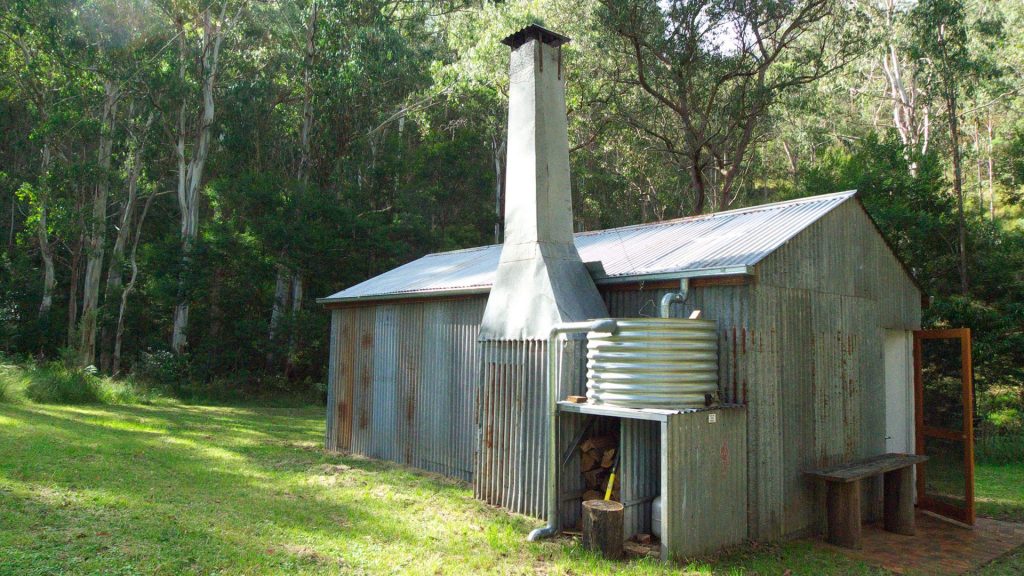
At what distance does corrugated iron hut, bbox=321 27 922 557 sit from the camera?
6.56m

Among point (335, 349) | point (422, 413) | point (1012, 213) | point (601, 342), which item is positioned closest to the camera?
point (601, 342)

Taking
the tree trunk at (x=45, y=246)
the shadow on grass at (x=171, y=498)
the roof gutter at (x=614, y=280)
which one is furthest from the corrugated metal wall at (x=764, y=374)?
the tree trunk at (x=45, y=246)

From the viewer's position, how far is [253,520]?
6.75 m

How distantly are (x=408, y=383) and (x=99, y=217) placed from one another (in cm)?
1677

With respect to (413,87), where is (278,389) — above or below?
below

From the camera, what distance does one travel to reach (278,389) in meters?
20.8

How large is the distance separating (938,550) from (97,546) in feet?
25.8

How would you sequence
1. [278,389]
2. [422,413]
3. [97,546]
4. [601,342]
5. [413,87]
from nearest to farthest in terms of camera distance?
[97,546]
[601,342]
[422,413]
[278,389]
[413,87]

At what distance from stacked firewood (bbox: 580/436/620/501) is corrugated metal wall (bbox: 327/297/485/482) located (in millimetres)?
2194

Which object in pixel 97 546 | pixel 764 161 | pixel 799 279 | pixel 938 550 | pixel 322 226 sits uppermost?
pixel 764 161

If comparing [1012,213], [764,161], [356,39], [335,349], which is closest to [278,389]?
[335,349]

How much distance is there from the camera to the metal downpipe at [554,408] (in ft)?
21.6

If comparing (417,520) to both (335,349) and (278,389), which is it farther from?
(278,389)

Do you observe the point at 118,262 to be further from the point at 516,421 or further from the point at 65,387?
the point at 516,421
